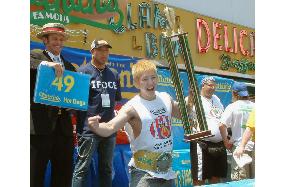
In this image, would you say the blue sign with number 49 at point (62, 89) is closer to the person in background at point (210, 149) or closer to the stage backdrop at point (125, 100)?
the stage backdrop at point (125, 100)

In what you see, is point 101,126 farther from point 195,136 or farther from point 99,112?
point 195,136

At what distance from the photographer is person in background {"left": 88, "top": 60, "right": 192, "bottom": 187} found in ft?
10.6

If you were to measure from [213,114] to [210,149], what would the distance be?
30 centimetres

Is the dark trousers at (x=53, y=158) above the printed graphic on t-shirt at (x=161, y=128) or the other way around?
the other way around

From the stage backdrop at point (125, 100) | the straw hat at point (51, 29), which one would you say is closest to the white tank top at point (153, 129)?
the stage backdrop at point (125, 100)

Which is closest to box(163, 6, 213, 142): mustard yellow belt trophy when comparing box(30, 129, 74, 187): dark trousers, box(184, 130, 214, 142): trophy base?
box(184, 130, 214, 142): trophy base

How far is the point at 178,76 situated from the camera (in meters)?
4.06

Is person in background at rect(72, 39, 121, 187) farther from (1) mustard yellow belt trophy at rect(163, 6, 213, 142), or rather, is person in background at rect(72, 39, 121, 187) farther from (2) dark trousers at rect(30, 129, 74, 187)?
(1) mustard yellow belt trophy at rect(163, 6, 213, 142)

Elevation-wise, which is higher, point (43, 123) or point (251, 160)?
point (43, 123)

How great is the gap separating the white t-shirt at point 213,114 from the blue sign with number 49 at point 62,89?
155cm

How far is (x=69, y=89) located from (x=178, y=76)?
1004mm

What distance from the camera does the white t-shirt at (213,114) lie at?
472 centimetres
